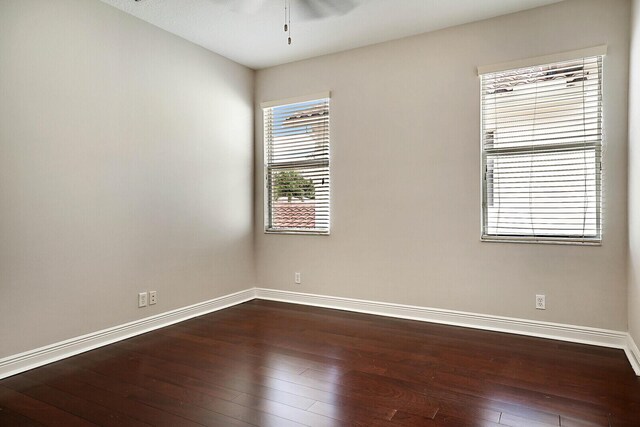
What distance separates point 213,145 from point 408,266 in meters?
2.30

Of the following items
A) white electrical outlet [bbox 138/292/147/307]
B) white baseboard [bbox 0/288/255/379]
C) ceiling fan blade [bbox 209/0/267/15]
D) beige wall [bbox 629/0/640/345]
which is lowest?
white baseboard [bbox 0/288/255/379]

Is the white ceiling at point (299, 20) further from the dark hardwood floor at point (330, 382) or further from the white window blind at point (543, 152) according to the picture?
the dark hardwood floor at point (330, 382)

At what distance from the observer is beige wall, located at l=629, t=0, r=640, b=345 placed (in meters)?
2.58

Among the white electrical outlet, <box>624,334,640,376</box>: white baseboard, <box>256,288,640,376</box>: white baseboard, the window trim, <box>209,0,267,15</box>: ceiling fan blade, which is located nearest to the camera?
<box>624,334,640,376</box>: white baseboard

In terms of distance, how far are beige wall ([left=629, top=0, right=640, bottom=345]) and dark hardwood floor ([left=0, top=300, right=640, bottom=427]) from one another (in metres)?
0.38

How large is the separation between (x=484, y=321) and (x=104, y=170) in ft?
10.9

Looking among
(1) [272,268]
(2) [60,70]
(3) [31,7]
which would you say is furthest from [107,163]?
(1) [272,268]

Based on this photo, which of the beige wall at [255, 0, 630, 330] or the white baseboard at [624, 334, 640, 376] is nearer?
the white baseboard at [624, 334, 640, 376]

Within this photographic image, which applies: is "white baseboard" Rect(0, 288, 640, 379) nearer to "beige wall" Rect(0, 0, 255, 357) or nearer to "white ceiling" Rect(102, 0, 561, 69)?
"beige wall" Rect(0, 0, 255, 357)

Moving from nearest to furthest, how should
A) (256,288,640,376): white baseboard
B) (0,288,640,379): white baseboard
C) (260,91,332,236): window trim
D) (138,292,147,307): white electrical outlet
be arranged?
(0,288,640,379): white baseboard < (256,288,640,376): white baseboard < (138,292,147,307): white electrical outlet < (260,91,332,236): window trim

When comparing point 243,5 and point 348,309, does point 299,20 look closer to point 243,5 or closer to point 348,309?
point 243,5

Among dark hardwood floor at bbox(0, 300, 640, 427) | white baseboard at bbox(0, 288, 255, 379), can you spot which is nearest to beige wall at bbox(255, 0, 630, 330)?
dark hardwood floor at bbox(0, 300, 640, 427)

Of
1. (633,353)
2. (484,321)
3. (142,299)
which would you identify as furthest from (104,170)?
(633,353)

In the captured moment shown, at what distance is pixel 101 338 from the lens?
3066 mm
